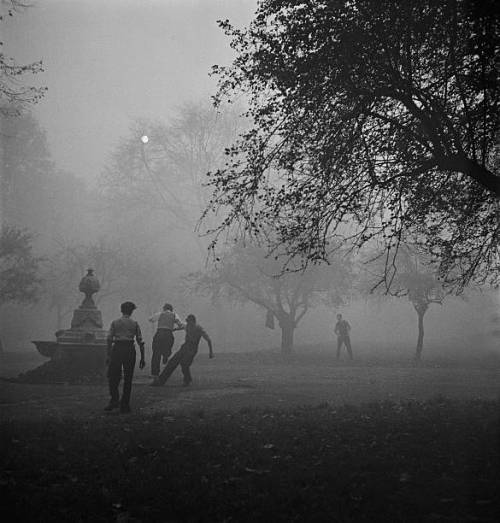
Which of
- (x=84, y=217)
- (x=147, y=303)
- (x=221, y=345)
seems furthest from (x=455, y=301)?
(x=84, y=217)

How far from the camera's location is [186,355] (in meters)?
16.0

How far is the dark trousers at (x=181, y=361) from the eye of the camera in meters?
15.6

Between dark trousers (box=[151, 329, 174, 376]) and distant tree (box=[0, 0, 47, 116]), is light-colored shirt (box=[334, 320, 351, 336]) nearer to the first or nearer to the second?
dark trousers (box=[151, 329, 174, 376])

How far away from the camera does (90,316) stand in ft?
66.0

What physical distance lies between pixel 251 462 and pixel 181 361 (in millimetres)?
9667

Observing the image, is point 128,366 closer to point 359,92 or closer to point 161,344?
point 161,344

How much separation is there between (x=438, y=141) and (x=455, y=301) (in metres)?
53.2

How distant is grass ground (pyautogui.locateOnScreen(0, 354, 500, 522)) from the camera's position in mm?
4980

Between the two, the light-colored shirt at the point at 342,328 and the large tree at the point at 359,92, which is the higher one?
the large tree at the point at 359,92

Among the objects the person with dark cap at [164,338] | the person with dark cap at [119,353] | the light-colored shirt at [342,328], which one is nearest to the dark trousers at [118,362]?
the person with dark cap at [119,353]

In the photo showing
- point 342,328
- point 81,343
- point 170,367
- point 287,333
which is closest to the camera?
point 170,367

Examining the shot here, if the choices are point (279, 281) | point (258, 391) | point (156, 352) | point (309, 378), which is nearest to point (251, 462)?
point (258, 391)

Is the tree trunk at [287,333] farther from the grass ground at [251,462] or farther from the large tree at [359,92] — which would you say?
the large tree at [359,92]

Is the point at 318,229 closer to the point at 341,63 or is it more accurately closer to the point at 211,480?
the point at 341,63
